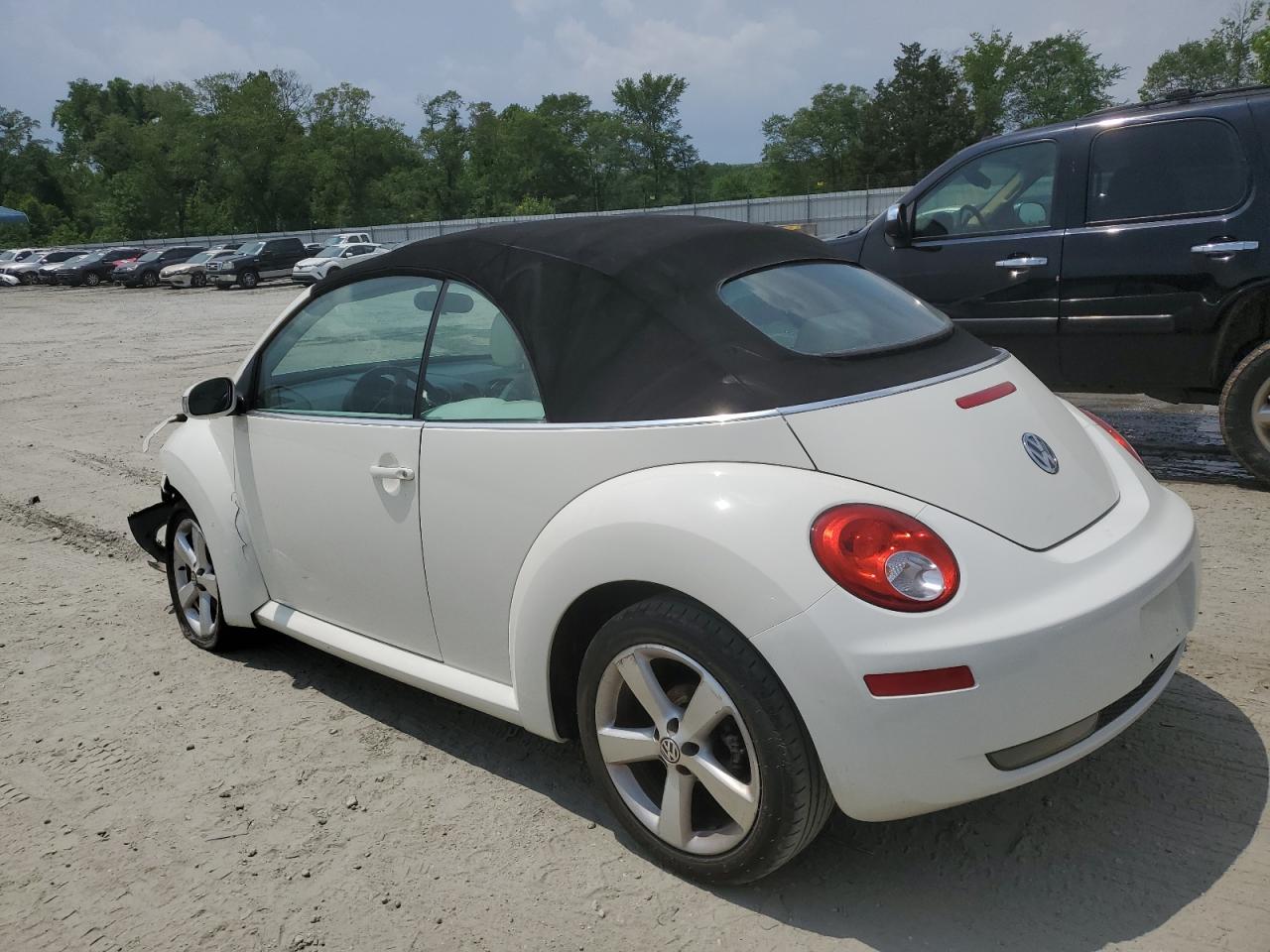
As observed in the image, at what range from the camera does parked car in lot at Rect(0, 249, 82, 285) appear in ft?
172

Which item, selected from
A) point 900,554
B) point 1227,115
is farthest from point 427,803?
point 1227,115

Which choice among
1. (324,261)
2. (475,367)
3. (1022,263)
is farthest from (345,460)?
(324,261)

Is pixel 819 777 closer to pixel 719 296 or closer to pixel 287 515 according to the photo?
pixel 719 296

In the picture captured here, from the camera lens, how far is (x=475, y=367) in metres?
3.17

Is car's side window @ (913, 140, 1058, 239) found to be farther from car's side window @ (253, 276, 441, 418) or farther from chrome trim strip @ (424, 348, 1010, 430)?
car's side window @ (253, 276, 441, 418)

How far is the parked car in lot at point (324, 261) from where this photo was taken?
38438mm

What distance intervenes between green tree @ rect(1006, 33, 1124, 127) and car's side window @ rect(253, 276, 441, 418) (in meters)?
87.7

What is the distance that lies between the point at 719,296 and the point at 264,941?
1.95 metres

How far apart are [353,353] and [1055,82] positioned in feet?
310

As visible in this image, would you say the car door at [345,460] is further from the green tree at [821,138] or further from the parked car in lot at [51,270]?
the green tree at [821,138]

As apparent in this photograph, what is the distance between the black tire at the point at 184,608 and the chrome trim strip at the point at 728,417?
1.71 meters

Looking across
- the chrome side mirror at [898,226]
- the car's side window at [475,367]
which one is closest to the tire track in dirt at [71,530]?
the car's side window at [475,367]

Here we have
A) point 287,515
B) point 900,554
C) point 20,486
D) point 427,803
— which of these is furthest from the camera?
point 20,486

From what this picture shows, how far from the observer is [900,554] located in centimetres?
233
